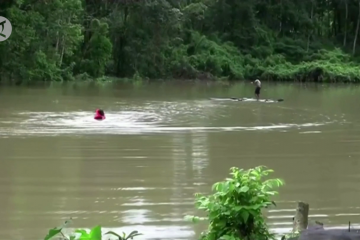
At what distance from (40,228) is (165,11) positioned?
37.9 metres

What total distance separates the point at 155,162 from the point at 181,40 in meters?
38.2

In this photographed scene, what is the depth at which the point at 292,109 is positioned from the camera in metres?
21.2

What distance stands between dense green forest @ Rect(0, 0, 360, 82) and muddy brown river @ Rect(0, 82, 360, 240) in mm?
14667

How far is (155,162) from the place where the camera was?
1022 cm

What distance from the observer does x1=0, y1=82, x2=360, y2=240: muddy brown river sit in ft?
22.0

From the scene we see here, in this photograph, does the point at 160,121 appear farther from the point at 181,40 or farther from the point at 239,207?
→ the point at 181,40

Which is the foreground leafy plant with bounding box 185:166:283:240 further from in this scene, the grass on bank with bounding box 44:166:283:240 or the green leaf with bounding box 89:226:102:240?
the green leaf with bounding box 89:226:102:240

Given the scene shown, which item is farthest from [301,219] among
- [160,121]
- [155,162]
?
[160,121]

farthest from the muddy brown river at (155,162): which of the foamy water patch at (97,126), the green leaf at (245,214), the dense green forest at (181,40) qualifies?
the dense green forest at (181,40)

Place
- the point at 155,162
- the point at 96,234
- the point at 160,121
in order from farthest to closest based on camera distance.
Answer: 1. the point at 160,121
2. the point at 155,162
3. the point at 96,234

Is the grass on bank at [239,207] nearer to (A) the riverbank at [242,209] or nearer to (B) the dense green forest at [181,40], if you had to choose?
(A) the riverbank at [242,209]

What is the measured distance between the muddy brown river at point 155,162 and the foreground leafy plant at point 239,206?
1402 millimetres

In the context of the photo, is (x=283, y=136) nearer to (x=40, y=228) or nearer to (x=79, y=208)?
(x=79, y=208)

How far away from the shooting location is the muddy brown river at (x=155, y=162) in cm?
670
